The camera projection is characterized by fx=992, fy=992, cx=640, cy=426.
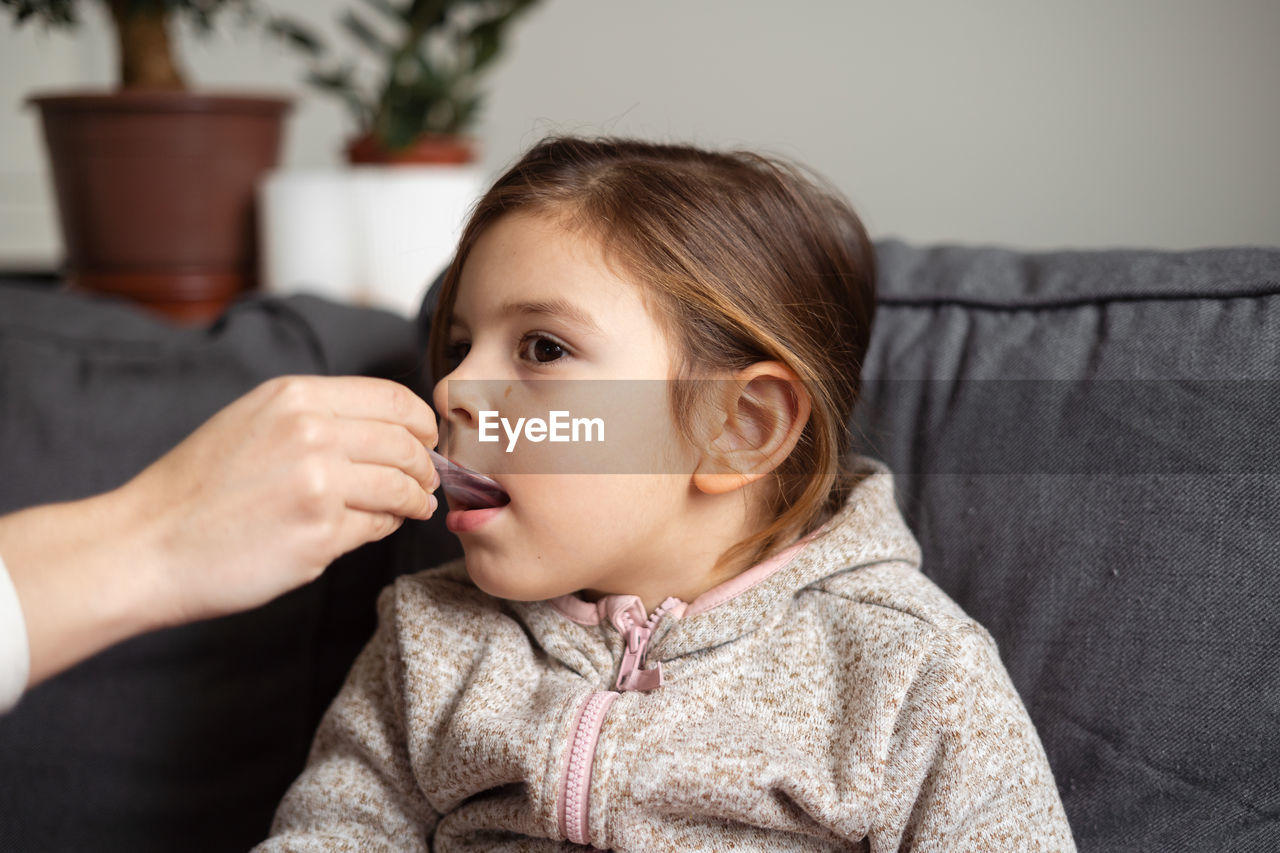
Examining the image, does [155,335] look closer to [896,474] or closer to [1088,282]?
[896,474]

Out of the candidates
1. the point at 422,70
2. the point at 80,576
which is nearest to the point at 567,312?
the point at 80,576

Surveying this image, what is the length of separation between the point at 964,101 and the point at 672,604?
41.8 inches

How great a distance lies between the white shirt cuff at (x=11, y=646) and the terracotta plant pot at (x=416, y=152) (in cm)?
115

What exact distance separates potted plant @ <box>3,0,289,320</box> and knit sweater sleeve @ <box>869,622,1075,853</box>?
135 centimetres

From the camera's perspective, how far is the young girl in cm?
69

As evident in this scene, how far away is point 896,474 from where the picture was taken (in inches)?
35.5

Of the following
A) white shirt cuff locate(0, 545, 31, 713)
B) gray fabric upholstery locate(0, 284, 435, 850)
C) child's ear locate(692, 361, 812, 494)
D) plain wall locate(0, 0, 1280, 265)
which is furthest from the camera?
plain wall locate(0, 0, 1280, 265)

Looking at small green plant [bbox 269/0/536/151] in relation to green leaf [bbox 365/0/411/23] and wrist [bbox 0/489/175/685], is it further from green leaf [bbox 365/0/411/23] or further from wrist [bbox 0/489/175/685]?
wrist [bbox 0/489/175/685]

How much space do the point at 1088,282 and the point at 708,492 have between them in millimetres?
391

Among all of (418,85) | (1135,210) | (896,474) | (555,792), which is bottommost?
(555,792)

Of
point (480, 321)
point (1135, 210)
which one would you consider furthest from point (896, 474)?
point (1135, 210)

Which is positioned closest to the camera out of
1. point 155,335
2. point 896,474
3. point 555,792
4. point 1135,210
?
point 555,792

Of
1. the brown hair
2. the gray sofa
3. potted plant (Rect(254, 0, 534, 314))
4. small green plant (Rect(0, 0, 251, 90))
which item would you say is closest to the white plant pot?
potted plant (Rect(254, 0, 534, 314))

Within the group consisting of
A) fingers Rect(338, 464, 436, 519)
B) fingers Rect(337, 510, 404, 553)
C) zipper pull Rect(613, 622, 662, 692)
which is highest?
fingers Rect(338, 464, 436, 519)
